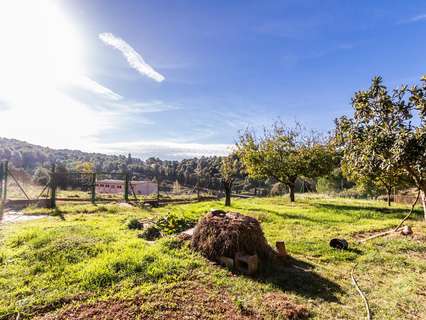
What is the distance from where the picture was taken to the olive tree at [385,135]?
24.0 feet

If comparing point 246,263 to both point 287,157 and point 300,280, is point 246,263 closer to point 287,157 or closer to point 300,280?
point 300,280

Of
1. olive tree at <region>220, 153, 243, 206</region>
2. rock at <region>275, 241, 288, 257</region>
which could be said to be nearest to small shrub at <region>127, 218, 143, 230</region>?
rock at <region>275, 241, 288, 257</region>

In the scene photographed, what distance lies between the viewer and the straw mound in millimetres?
5551

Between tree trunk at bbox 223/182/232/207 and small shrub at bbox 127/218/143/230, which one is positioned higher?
tree trunk at bbox 223/182/232/207

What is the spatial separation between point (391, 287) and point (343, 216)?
25.0ft

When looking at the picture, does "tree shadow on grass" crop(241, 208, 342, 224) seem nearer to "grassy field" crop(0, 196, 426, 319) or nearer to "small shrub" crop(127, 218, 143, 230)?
"grassy field" crop(0, 196, 426, 319)

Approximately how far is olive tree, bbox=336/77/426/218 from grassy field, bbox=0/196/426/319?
242 centimetres

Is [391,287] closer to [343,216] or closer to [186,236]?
[186,236]

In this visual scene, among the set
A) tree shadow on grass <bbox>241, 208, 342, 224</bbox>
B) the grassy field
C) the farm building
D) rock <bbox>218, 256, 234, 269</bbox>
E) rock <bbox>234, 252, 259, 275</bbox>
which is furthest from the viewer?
the farm building

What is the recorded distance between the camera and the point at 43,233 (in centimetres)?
702

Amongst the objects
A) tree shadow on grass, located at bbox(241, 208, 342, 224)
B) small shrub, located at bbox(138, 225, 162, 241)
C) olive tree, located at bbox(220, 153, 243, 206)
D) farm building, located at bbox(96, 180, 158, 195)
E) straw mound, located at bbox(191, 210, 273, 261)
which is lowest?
farm building, located at bbox(96, 180, 158, 195)

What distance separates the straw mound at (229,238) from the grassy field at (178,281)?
0.31 m

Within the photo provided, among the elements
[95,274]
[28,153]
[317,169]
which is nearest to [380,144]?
[95,274]

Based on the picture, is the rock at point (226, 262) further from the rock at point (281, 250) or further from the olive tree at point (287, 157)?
the olive tree at point (287, 157)
